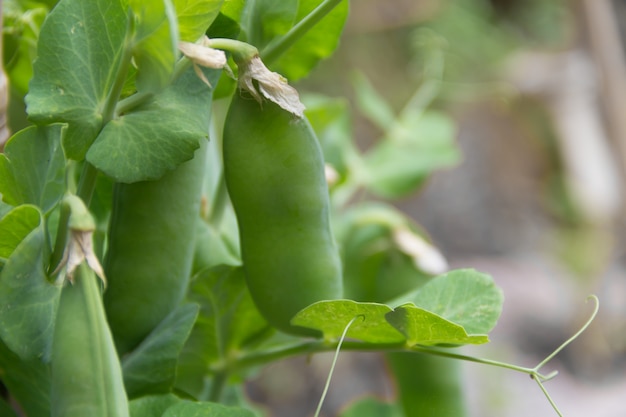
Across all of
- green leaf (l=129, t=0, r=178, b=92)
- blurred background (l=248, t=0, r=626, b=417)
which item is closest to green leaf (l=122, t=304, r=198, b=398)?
green leaf (l=129, t=0, r=178, b=92)

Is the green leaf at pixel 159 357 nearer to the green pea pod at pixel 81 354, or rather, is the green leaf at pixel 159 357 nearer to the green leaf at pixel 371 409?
the green pea pod at pixel 81 354

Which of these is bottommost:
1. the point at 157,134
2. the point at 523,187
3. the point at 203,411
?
the point at 523,187

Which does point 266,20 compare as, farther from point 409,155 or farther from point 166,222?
point 409,155

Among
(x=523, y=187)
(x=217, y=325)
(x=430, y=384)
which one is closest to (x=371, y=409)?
(x=430, y=384)

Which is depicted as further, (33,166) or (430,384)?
(430,384)

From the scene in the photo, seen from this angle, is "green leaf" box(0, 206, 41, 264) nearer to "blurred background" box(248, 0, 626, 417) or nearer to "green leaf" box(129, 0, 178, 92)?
"green leaf" box(129, 0, 178, 92)

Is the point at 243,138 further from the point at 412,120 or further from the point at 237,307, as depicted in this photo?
the point at 412,120
